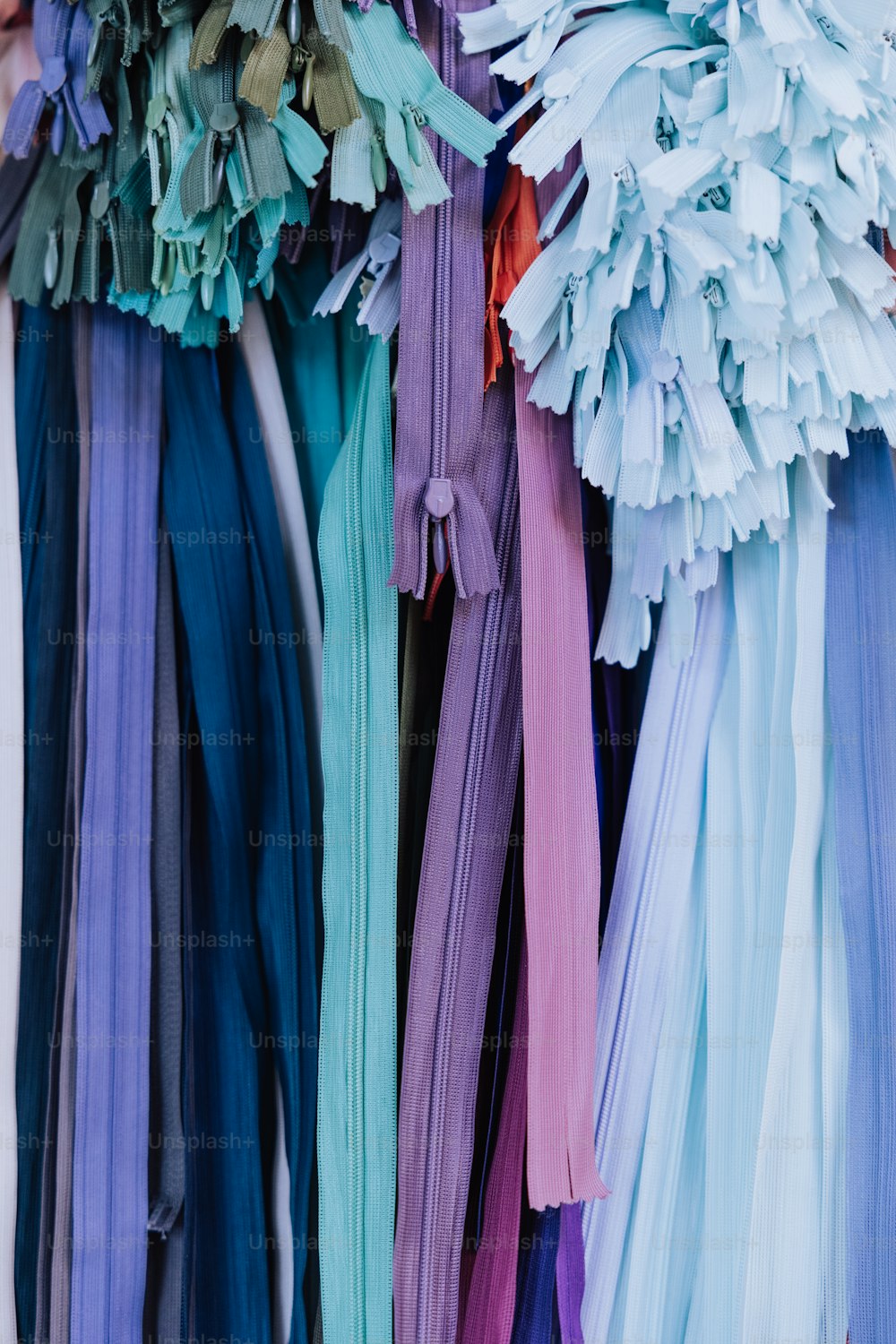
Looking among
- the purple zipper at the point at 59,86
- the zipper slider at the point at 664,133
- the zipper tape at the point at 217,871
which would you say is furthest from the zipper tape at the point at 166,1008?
the zipper slider at the point at 664,133

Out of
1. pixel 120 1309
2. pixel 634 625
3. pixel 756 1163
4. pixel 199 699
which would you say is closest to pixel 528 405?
pixel 634 625

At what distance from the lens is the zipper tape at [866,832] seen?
0.61m

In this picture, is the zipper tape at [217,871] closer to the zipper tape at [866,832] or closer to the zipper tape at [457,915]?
the zipper tape at [457,915]

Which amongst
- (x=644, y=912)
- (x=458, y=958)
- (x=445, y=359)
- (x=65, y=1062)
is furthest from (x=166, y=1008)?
(x=445, y=359)

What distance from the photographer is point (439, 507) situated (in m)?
0.61

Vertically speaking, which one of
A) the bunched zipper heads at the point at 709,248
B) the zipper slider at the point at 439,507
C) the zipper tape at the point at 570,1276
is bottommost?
the zipper tape at the point at 570,1276

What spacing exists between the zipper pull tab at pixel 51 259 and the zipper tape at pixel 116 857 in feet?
0.12

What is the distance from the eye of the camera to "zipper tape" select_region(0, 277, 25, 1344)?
0.64 m

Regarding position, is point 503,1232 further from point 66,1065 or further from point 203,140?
point 203,140

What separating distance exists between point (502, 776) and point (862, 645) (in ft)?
0.69

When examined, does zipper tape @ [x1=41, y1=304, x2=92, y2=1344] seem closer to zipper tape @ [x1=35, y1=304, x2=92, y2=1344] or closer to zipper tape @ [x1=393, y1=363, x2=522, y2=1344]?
zipper tape @ [x1=35, y1=304, x2=92, y2=1344]

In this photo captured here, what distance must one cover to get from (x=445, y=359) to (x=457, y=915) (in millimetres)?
294

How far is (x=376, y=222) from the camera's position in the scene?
0.69 m

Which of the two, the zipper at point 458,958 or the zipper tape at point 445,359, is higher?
the zipper tape at point 445,359
